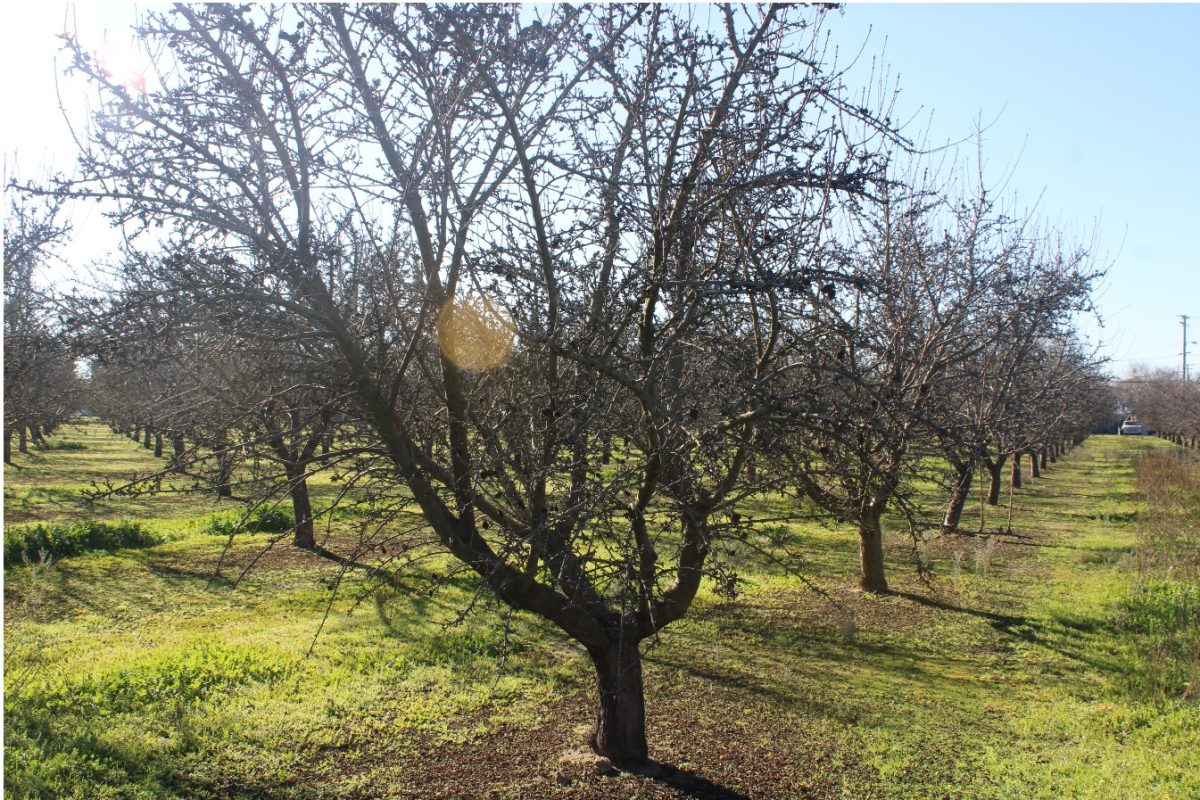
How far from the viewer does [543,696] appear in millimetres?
6781

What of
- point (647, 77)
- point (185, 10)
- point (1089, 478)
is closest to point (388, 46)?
point (185, 10)

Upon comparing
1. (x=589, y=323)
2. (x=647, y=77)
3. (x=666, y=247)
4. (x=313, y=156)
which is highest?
(x=647, y=77)

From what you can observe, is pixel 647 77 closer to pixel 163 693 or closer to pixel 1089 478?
pixel 163 693

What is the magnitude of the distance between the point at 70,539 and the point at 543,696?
916 centimetres

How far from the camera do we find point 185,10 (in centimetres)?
384

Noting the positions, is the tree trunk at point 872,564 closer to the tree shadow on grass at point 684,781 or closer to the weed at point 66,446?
the tree shadow on grass at point 684,781

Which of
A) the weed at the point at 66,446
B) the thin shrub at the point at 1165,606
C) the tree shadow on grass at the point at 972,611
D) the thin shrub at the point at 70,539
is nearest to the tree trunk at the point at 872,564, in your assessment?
the tree shadow on grass at the point at 972,611

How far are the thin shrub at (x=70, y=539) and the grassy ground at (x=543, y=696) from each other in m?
0.76

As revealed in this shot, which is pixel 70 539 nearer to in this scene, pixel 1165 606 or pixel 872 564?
pixel 872 564

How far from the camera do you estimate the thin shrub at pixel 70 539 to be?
1143 centimetres

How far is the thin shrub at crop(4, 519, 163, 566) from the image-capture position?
11430mm

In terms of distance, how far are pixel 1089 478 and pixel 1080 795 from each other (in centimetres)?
2908

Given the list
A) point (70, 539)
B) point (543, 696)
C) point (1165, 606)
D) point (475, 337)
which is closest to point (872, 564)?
point (1165, 606)

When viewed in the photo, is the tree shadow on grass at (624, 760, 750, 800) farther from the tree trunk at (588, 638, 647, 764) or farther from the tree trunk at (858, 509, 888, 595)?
the tree trunk at (858, 509, 888, 595)
